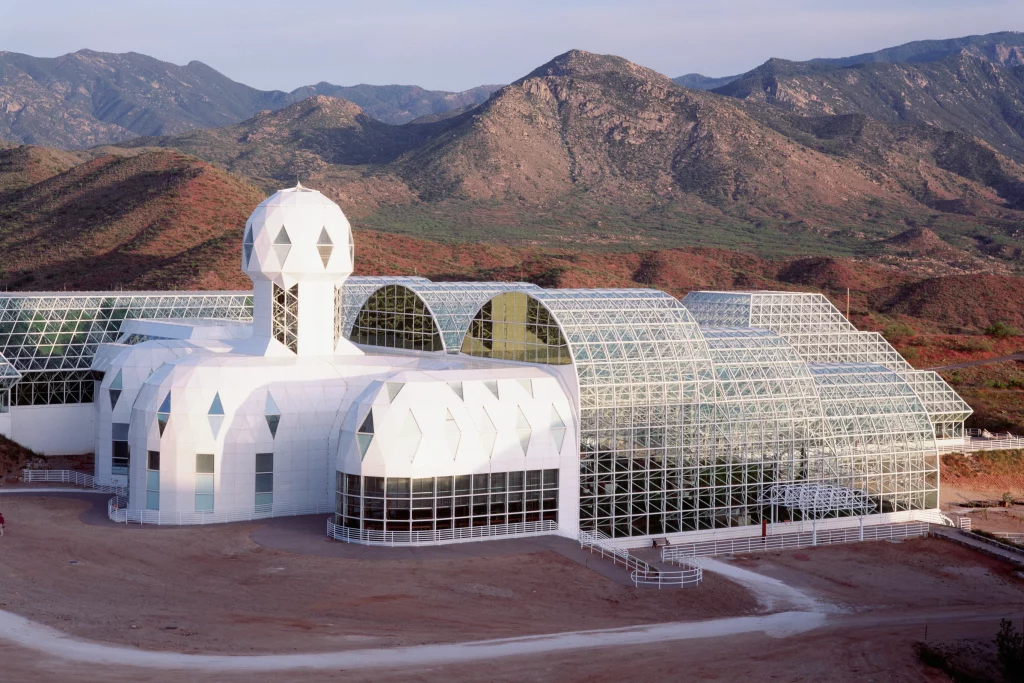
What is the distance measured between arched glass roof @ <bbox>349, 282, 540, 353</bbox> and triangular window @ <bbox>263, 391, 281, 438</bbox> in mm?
11995

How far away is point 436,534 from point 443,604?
6.77 m

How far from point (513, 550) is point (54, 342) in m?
30.8

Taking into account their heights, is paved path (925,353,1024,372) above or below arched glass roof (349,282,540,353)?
below

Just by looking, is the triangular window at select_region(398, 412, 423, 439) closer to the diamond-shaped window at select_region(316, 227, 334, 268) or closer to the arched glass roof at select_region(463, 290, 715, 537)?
the arched glass roof at select_region(463, 290, 715, 537)

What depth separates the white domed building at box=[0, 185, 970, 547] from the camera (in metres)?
41.2

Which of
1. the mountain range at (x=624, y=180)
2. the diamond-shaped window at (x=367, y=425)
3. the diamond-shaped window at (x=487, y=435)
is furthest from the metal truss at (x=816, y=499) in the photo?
the mountain range at (x=624, y=180)

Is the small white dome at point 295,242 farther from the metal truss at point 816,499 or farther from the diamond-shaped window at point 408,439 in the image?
the metal truss at point 816,499

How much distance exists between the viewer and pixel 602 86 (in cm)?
19500

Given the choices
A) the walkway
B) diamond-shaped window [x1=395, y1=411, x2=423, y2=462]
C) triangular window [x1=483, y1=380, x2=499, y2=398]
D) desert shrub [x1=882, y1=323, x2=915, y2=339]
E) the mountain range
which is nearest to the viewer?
diamond-shaped window [x1=395, y1=411, x2=423, y2=462]

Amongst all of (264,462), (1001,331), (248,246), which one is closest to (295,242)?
(248,246)

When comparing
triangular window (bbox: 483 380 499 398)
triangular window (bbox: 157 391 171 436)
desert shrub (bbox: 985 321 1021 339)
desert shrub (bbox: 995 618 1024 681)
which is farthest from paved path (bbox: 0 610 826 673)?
desert shrub (bbox: 985 321 1021 339)

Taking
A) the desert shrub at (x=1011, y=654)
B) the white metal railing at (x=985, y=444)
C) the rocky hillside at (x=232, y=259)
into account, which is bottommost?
the desert shrub at (x=1011, y=654)

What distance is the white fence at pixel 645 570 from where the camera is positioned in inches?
1465

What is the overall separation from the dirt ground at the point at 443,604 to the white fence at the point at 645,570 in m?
0.69
